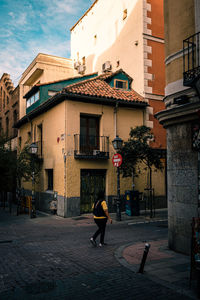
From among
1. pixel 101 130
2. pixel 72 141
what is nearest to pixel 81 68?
pixel 101 130

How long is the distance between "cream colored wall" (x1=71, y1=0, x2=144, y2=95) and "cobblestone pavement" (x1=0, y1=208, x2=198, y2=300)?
35.5 ft

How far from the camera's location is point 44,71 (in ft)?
76.8

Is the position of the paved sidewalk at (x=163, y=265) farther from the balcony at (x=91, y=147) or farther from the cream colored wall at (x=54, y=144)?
the cream colored wall at (x=54, y=144)

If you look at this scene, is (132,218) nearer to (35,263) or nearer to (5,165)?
(5,165)

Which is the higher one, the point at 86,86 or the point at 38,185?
the point at 86,86

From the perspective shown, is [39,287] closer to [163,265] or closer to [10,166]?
[163,265]

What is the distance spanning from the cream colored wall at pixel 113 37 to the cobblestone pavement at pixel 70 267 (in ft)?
35.5

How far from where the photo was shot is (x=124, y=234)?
1090cm

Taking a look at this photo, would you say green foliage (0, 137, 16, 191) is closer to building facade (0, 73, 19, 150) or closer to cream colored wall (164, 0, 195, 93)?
building facade (0, 73, 19, 150)

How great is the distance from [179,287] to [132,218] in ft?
31.4

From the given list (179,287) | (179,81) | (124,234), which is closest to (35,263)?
(179,287)

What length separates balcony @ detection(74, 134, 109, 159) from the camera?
624 inches

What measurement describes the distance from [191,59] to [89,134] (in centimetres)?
977

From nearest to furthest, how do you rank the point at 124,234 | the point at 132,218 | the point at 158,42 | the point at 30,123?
the point at 124,234
the point at 132,218
the point at 158,42
the point at 30,123
